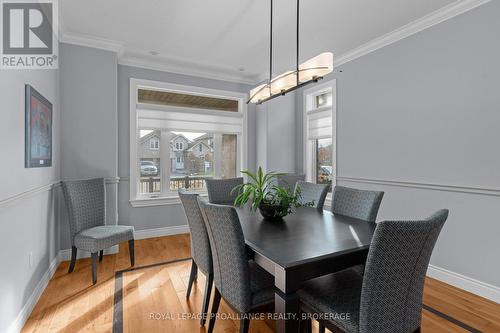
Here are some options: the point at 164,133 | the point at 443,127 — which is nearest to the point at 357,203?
the point at 443,127

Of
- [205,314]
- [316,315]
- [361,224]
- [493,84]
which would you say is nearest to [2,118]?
[205,314]

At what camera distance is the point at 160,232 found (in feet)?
13.2

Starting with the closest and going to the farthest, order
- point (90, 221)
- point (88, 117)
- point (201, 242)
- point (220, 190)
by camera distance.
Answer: point (201, 242)
point (90, 221)
point (220, 190)
point (88, 117)

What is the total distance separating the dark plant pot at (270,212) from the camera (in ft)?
6.55

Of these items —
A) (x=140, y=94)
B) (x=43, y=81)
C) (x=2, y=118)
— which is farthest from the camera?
(x=140, y=94)

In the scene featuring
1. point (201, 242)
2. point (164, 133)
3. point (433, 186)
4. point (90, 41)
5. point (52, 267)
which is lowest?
point (52, 267)

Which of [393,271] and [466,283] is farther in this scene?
[466,283]

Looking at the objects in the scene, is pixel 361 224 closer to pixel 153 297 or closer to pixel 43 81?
pixel 153 297

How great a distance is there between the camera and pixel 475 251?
238 centimetres

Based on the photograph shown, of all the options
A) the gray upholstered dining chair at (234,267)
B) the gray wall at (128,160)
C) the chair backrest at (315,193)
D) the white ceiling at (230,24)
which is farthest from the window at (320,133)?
the gray upholstered dining chair at (234,267)

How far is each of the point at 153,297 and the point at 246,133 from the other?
3.11m

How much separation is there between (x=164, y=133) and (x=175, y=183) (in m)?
0.83

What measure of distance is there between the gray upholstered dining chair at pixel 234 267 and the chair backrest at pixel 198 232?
11.1 inches

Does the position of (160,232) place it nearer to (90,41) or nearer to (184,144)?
(184,144)
